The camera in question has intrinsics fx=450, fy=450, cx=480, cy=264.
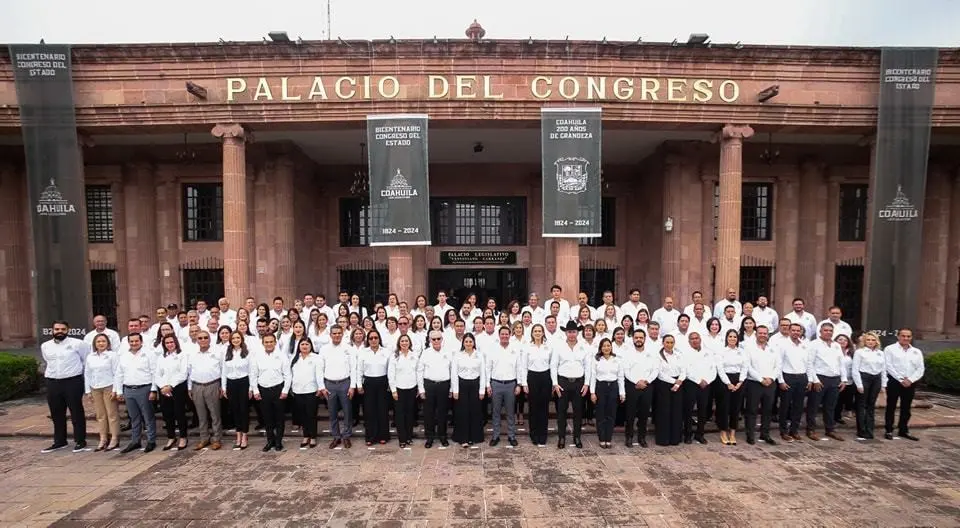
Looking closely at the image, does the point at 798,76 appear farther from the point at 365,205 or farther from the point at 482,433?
the point at 365,205

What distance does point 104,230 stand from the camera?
1549 cm

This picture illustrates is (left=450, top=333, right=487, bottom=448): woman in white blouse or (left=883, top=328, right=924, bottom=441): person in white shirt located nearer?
(left=450, top=333, right=487, bottom=448): woman in white blouse

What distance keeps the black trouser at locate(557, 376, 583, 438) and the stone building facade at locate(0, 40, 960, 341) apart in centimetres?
449

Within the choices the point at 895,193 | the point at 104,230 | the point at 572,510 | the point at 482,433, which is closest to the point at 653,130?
the point at 895,193

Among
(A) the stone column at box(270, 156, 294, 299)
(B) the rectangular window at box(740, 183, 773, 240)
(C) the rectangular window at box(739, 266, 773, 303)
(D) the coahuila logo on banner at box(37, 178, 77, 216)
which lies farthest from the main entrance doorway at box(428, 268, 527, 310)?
(D) the coahuila logo on banner at box(37, 178, 77, 216)

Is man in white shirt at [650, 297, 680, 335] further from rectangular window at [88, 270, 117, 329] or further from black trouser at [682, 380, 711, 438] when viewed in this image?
rectangular window at [88, 270, 117, 329]

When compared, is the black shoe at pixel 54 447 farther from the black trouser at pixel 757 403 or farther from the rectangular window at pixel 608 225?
the rectangular window at pixel 608 225

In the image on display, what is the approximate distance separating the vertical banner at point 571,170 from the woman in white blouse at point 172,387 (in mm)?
7794

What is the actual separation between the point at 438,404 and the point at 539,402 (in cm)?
164

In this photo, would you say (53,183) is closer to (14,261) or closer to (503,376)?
(14,261)

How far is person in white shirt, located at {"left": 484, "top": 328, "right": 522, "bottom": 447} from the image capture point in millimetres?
7250

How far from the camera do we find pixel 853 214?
51.8 feet

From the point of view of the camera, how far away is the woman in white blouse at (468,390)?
23.6 feet

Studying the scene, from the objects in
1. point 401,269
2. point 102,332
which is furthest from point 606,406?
point 102,332
